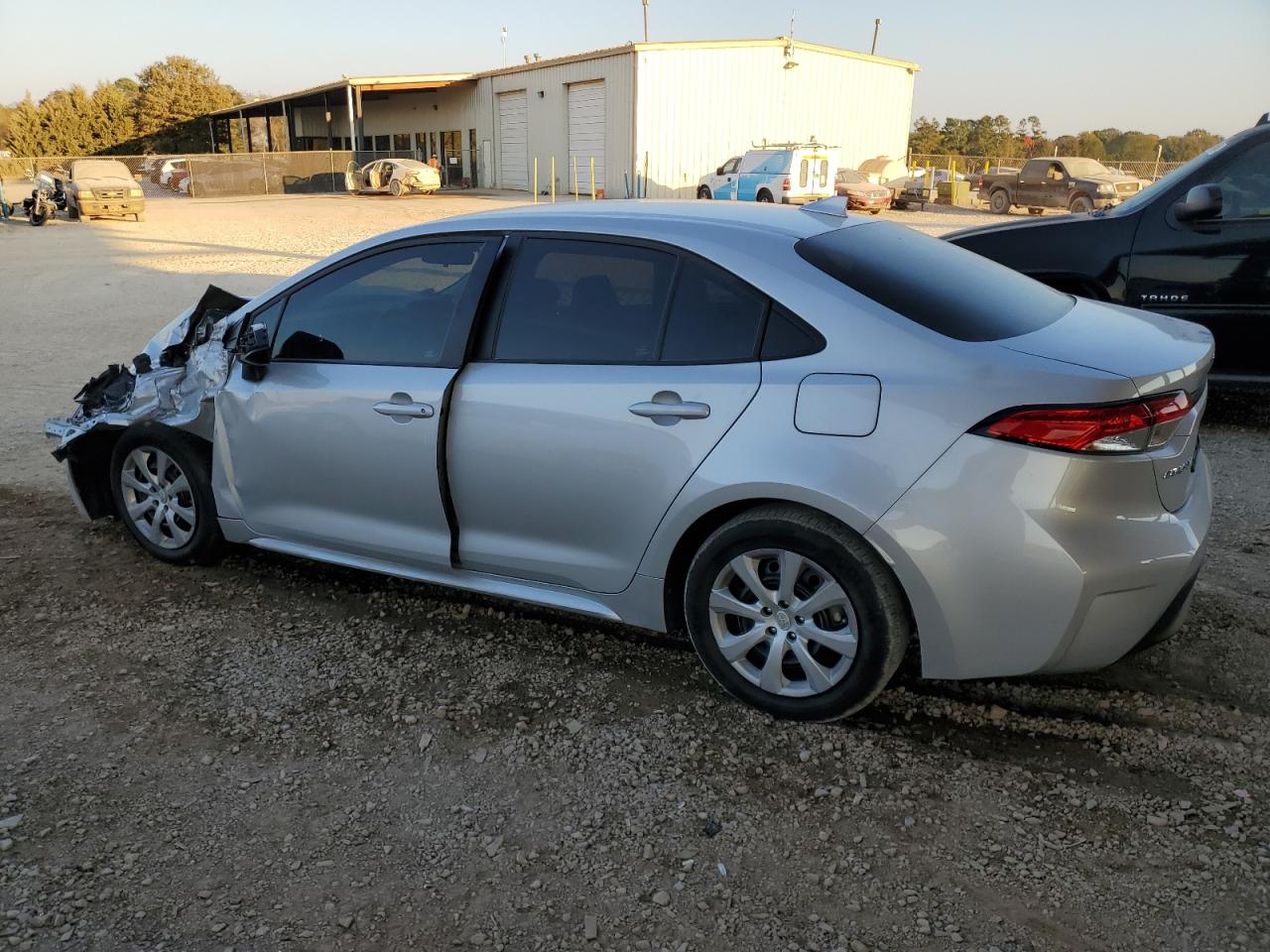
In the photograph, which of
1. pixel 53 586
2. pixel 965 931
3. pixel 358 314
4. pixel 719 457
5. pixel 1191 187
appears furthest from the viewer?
pixel 1191 187

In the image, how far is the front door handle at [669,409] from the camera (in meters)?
3.13

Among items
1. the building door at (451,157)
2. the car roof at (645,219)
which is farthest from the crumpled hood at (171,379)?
the building door at (451,157)

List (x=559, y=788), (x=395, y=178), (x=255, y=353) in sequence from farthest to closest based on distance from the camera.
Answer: (x=395, y=178)
(x=255, y=353)
(x=559, y=788)

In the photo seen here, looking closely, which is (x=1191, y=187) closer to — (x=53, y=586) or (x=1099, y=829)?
(x=1099, y=829)

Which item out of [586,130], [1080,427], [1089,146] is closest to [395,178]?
[586,130]

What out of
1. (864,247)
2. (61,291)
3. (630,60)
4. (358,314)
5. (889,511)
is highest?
(630,60)

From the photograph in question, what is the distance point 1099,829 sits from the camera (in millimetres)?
2723

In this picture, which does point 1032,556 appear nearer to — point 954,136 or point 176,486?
point 176,486

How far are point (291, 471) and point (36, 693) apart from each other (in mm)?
1173

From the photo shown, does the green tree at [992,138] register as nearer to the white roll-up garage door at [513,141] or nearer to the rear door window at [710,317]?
the white roll-up garage door at [513,141]

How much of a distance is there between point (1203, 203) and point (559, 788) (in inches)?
209

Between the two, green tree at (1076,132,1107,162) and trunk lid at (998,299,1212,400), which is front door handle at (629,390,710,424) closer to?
trunk lid at (998,299,1212,400)

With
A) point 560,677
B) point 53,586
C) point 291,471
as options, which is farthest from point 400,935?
point 53,586

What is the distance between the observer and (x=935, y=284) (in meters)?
3.27
